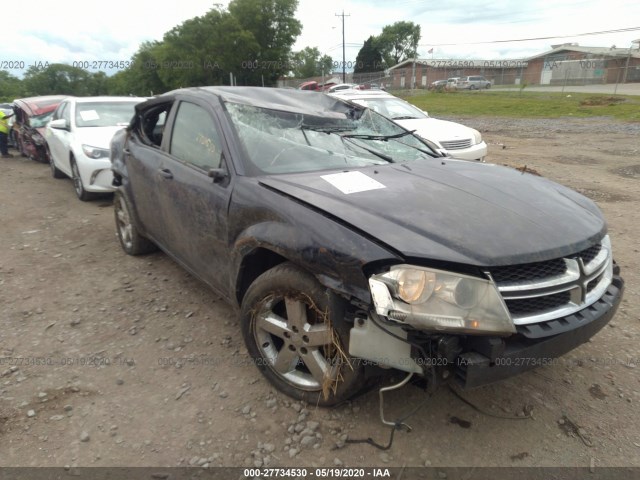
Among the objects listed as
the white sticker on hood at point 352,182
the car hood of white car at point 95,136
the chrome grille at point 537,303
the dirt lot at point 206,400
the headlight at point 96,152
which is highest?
the white sticker on hood at point 352,182

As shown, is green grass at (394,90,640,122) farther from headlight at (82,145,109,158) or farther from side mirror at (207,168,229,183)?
side mirror at (207,168,229,183)

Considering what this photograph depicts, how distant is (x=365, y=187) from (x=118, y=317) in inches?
90.1

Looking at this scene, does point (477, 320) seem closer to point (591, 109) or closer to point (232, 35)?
point (591, 109)

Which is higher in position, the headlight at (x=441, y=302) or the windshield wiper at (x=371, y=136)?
the windshield wiper at (x=371, y=136)

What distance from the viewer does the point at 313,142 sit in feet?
9.91

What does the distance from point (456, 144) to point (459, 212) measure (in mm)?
6150

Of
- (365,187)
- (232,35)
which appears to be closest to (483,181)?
(365,187)

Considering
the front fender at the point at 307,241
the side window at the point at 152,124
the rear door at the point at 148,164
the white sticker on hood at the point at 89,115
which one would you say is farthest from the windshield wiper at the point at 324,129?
the white sticker on hood at the point at 89,115

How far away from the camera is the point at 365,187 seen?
246cm

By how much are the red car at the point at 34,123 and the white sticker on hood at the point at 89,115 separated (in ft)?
10.5

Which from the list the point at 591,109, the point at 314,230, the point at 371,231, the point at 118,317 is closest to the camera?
Answer: the point at 371,231

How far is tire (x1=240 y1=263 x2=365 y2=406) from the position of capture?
2119 millimetres

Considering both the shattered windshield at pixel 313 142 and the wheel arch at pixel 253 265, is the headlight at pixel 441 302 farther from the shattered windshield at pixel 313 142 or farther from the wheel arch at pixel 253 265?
the shattered windshield at pixel 313 142

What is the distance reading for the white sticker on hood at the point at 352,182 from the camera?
244 cm
